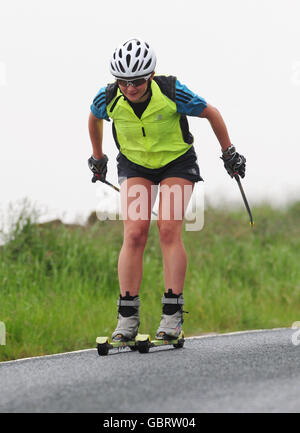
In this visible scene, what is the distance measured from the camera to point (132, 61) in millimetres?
5289

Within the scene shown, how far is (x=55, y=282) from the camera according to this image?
8703mm

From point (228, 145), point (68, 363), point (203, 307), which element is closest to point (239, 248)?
point (203, 307)

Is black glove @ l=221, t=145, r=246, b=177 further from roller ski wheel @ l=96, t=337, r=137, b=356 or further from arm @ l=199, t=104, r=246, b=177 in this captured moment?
roller ski wheel @ l=96, t=337, r=137, b=356

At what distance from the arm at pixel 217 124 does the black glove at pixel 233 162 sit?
0.06m

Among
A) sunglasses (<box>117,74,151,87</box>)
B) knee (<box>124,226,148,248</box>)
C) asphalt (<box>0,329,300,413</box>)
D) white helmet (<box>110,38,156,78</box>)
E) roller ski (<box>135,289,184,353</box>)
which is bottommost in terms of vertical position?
asphalt (<box>0,329,300,413</box>)

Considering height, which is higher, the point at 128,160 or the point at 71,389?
the point at 128,160

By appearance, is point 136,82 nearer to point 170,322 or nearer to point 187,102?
point 187,102

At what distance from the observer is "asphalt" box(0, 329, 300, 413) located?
11.7ft

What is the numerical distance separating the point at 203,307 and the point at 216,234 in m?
4.06

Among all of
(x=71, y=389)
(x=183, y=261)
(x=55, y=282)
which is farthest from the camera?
(x=55, y=282)

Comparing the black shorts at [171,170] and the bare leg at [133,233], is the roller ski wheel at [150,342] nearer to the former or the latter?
the bare leg at [133,233]

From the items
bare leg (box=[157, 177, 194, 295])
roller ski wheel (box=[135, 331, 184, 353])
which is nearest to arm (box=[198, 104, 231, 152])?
bare leg (box=[157, 177, 194, 295])

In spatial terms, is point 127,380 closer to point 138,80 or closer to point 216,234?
point 138,80

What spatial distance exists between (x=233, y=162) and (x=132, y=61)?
117 cm
